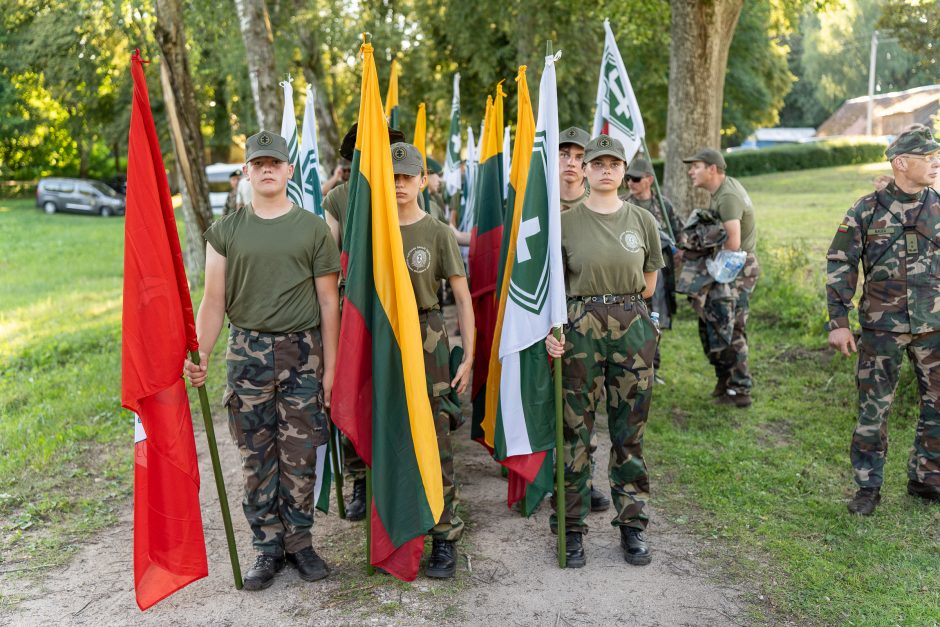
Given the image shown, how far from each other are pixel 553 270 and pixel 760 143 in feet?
249

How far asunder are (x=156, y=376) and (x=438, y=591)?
180 centimetres

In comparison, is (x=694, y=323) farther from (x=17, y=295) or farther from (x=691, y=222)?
(x=17, y=295)

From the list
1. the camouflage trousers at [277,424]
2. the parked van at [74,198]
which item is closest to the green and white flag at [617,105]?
the camouflage trousers at [277,424]

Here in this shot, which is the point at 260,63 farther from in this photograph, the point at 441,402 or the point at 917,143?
the point at 917,143

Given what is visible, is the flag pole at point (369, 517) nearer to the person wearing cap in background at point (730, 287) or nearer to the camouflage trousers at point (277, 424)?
the camouflage trousers at point (277, 424)

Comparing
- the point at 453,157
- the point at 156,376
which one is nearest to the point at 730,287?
the point at 156,376

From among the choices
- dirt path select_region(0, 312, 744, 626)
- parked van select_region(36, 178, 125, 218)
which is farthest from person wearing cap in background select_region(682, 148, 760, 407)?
parked van select_region(36, 178, 125, 218)

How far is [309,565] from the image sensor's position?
465cm

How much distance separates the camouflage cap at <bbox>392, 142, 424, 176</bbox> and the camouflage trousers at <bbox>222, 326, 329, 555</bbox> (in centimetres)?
99

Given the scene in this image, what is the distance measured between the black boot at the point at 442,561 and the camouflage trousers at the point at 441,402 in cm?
4

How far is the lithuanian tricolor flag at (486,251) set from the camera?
6.04 m

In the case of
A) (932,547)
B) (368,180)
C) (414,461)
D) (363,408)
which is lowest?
(932,547)

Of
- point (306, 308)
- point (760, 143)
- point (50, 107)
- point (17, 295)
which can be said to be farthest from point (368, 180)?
point (760, 143)

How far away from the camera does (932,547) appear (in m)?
4.87
